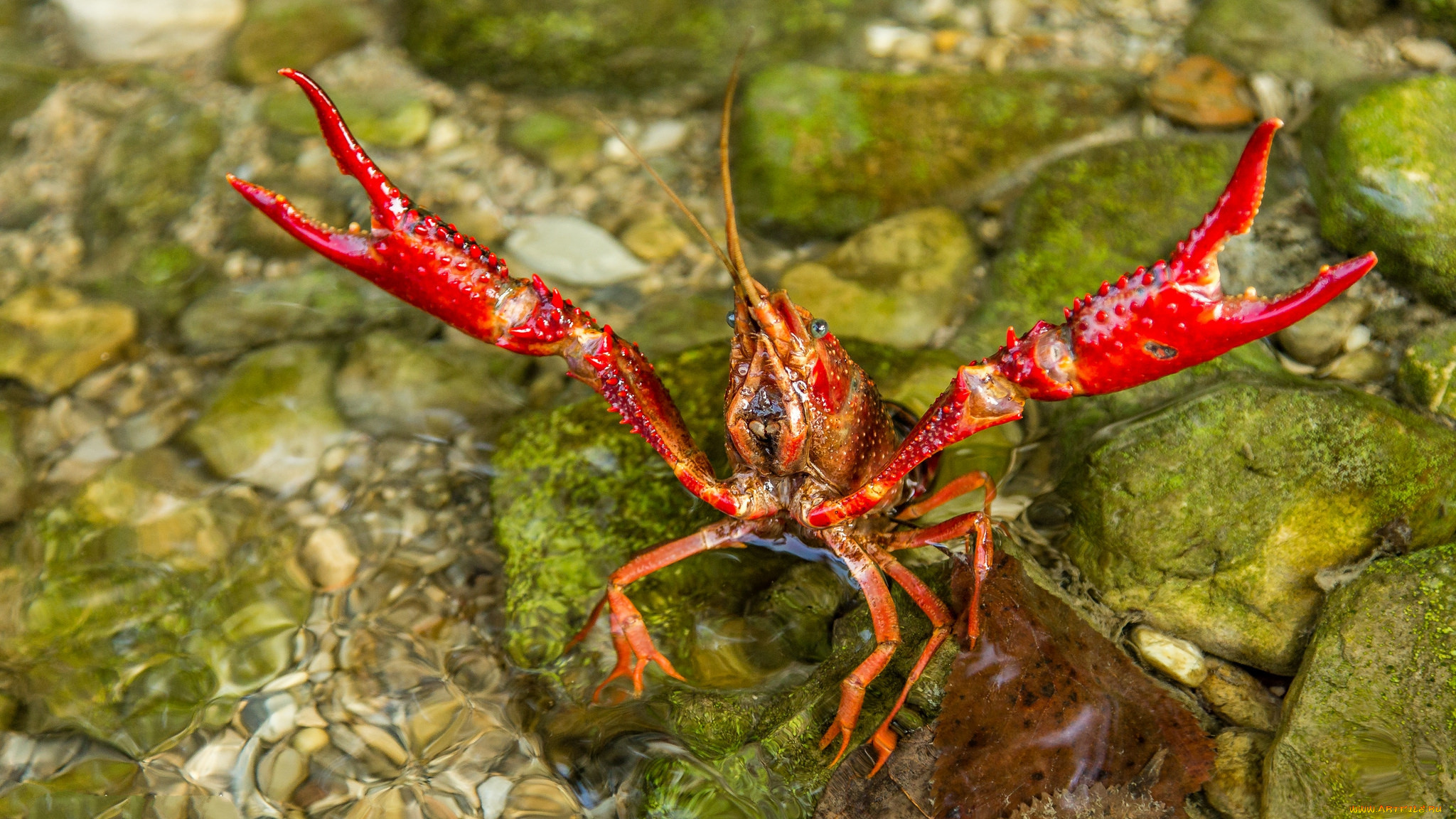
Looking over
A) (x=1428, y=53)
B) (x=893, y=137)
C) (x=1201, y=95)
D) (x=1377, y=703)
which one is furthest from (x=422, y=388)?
(x=1428, y=53)

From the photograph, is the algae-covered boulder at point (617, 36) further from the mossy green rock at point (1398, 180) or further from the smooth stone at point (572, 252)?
the mossy green rock at point (1398, 180)

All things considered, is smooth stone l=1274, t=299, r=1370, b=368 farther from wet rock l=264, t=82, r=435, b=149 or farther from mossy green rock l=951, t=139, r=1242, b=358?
wet rock l=264, t=82, r=435, b=149

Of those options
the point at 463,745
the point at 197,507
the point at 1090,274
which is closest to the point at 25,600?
the point at 197,507

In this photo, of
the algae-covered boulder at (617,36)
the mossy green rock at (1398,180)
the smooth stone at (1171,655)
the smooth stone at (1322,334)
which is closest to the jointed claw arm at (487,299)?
the smooth stone at (1171,655)

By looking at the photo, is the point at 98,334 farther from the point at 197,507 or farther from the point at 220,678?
the point at 220,678

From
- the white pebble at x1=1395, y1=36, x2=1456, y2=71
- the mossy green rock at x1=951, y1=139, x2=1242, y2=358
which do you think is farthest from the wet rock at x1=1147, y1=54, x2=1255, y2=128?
the white pebble at x1=1395, y1=36, x2=1456, y2=71
